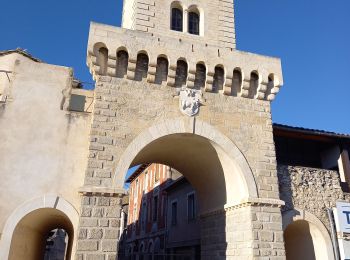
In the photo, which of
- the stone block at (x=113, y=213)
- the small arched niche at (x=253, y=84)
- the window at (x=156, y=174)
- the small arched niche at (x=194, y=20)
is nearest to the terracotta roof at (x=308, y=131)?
the small arched niche at (x=253, y=84)

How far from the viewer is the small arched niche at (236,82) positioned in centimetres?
1084

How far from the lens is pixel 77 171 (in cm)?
899

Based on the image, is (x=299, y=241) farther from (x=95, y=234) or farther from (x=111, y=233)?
(x=95, y=234)

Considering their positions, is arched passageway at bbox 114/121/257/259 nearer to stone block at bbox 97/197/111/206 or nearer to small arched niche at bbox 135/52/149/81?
stone block at bbox 97/197/111/206

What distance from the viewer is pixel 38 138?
355 inches

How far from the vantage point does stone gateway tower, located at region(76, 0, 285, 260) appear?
8.81 meters

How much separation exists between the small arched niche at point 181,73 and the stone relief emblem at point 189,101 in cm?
24

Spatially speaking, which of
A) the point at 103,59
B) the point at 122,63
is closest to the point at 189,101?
the point at 122,63

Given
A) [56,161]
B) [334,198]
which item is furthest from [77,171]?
[334,198]

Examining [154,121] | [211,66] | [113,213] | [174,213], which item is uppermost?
[211,66]

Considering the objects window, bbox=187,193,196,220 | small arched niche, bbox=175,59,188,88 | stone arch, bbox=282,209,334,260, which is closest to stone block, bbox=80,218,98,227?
small arched niche, bbox=175,59,188,88

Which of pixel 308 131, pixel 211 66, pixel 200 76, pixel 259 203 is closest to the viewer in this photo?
pixel 259 203

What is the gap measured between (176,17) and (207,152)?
4.71 metres

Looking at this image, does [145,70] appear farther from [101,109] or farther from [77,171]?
[77,171]
